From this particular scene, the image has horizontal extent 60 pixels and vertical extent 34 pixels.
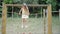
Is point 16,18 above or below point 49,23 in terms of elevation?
below

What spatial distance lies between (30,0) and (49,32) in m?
10.1

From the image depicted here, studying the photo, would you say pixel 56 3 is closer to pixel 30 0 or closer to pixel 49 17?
pixel 30 0

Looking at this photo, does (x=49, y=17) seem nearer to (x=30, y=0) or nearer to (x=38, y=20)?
(x=38, y=20)

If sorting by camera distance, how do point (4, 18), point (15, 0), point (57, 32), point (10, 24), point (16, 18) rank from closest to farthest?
1. point (4, 18)
2. point (57, 32)
3. point (10, 24)
4. point (16, 18)
5. point (15, 0)

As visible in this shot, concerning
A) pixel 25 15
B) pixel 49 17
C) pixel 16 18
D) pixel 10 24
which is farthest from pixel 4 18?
pixel 16 18

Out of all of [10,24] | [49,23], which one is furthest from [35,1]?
[49,23]

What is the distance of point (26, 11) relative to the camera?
13.6 feet

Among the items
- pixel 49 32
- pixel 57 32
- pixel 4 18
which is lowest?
pixel 57 32

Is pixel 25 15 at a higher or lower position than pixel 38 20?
higher

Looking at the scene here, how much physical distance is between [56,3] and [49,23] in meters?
11.4

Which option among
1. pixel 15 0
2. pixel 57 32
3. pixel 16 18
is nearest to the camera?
pixel 57 32

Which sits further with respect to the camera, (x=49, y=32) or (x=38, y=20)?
(x=38, y=20)

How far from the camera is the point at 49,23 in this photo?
4199 mm

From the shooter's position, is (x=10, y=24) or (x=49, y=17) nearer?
(x=49, y=17)
